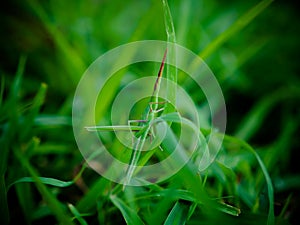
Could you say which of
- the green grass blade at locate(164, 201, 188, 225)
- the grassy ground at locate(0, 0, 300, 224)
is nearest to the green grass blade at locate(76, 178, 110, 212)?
the grassy ground at locate(0, 0, 300, 224)

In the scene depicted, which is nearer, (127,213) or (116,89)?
(127,213)

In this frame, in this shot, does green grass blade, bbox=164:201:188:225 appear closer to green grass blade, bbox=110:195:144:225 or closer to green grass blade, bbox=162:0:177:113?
green grass blade, bbox=110:195:144:225

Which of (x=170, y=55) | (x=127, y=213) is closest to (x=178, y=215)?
(x=127, y=213)

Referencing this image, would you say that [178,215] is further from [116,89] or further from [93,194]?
[116,89]

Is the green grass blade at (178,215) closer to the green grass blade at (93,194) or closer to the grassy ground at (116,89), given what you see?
the grassy ground at (116,89)

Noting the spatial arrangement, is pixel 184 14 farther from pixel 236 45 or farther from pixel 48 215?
pixel 48 215

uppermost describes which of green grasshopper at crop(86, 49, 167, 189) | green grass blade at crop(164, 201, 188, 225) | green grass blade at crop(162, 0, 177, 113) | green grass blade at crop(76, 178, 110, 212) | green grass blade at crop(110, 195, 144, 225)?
green grass blade at crop(162, 0, 177, 113)

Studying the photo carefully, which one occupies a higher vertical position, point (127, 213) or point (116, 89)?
point (116, 89)

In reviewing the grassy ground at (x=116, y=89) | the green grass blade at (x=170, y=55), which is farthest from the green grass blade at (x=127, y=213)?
the green grass blade at (x=170, y=55)
